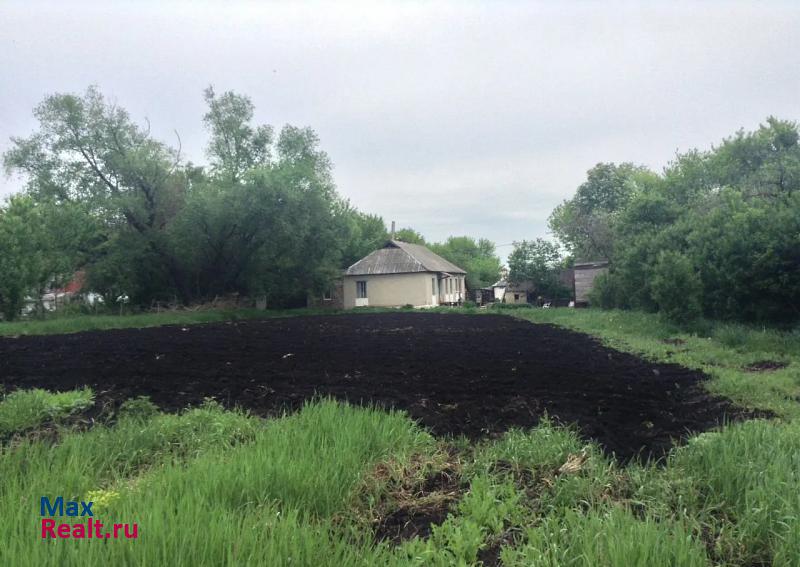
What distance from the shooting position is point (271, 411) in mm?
5594

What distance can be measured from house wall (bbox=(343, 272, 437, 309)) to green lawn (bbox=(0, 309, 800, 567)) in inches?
1448

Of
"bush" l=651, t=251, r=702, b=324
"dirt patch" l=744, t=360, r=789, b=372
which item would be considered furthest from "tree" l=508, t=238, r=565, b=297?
"dirt patch" l=744, t=360, r=789, b=372

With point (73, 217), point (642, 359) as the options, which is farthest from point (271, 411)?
point (73, 217)

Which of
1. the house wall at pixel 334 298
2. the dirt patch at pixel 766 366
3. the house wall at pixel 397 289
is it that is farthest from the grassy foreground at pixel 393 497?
the house wall at pixel 334 298

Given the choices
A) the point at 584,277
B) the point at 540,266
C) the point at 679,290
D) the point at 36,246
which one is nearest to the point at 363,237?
the point at 540,266

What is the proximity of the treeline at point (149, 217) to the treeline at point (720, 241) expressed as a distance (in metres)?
18.0

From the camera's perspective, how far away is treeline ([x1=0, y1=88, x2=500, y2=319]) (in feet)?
88.3

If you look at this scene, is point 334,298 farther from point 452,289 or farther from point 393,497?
point 393,497

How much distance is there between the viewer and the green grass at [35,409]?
190 inches

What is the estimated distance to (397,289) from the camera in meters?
41.9

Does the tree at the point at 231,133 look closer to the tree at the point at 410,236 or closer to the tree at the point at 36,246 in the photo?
the tree at the point at 36,246

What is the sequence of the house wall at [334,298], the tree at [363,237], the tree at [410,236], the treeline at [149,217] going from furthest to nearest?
1. the tree at [410,236]
2. the tree at [363,237]
3. the house wall at [334,298]
4. the treeline at [149,217]

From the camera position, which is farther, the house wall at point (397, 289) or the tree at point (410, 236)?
the tree at point (410, 236)

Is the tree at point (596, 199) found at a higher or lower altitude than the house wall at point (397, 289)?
higher
